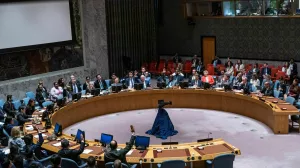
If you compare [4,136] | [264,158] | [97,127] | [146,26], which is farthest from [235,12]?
[4,136]

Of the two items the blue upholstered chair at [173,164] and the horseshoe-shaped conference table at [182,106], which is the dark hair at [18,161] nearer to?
the horseshoe-shaped conference table at [182,106]

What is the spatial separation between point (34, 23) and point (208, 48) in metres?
9.88

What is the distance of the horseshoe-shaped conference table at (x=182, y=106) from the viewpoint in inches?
364

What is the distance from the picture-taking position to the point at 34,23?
18359 mm

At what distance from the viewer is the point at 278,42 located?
2083 centimetres

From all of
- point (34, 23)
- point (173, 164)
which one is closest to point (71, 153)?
point (173, 164)

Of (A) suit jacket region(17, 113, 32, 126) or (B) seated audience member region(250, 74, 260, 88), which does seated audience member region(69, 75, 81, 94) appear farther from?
(B) seated audience member region(250, 74, 260, 88)

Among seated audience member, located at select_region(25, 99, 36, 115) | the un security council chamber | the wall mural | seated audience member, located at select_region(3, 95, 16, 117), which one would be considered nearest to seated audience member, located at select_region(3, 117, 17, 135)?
the un security council chamber

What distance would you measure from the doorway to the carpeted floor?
7.63 meters

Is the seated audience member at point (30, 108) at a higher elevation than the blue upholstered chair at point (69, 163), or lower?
higher

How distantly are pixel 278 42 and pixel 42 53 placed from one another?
11.3m

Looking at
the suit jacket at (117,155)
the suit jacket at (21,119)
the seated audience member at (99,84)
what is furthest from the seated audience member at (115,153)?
the seated audience member at (99,84)

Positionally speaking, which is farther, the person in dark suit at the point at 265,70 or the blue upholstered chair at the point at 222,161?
the person in dark suit at the point at 265,70

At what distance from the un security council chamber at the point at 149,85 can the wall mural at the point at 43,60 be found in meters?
0.05
